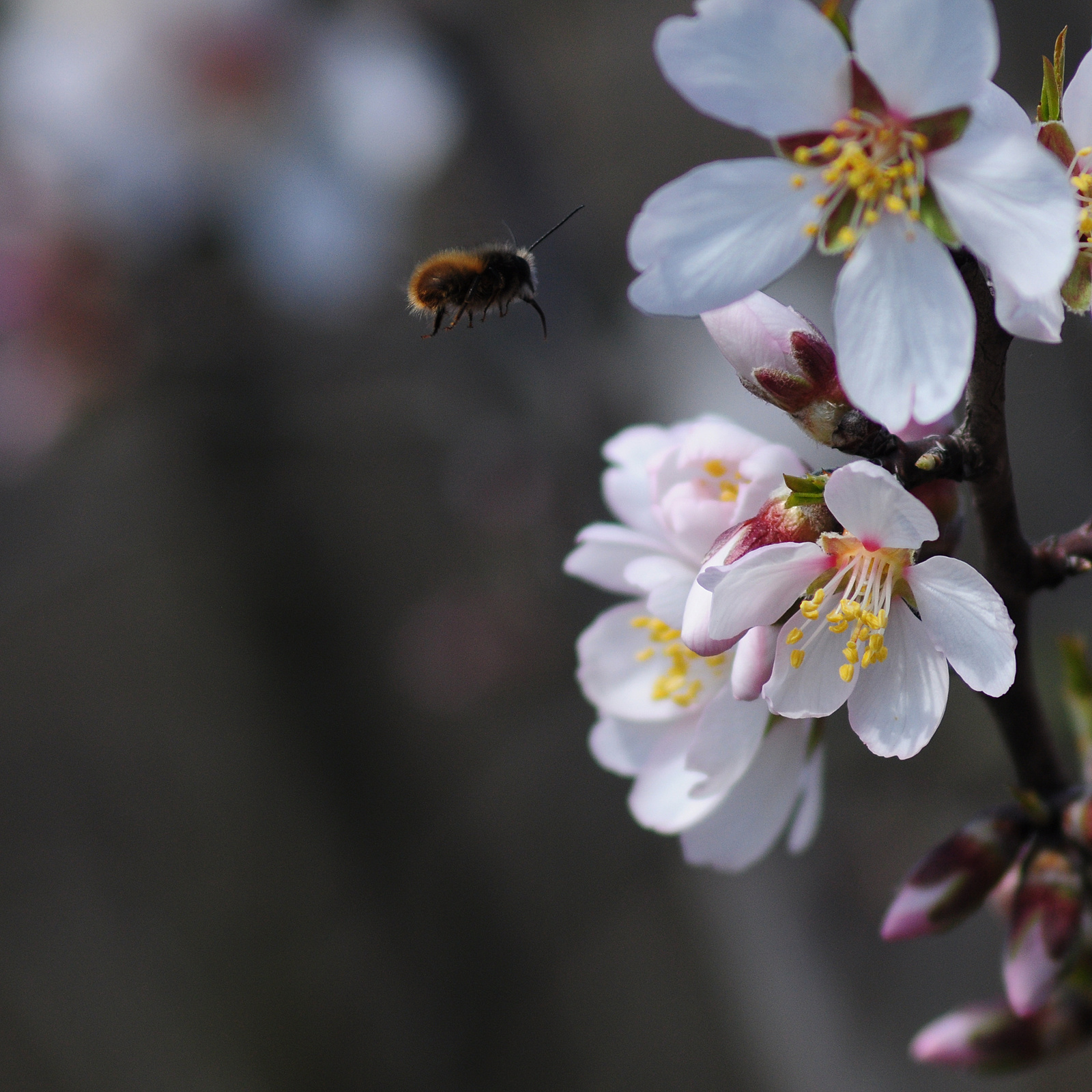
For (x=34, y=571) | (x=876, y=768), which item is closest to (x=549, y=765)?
(x=876, y=768)

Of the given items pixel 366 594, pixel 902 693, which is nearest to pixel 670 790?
pixel 902 693

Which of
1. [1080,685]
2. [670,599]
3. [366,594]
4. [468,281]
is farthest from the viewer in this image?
[366,594]

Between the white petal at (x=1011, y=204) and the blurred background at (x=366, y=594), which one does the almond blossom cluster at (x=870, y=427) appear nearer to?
the white petal at (x=1011, y=204)

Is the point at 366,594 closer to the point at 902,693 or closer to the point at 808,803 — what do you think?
the point at 808,803

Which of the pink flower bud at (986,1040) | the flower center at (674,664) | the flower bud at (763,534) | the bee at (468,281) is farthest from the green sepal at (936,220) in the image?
the pink flower bud at (986,1040)

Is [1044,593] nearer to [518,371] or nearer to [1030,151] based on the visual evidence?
[518,371]
